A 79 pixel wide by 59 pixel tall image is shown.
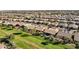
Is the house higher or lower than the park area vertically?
higher

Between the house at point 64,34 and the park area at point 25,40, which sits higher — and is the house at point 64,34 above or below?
above

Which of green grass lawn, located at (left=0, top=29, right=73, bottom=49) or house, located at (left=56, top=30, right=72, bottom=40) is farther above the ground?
house, located at (left=56, top=30, right=72, bottom=40)

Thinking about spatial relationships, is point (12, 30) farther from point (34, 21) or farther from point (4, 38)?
point (34, 21)

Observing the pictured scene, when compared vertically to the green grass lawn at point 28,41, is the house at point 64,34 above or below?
above

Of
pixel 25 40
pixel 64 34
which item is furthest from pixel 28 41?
pixel 64 34

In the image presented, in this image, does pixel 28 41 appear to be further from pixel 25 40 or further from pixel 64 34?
pixel 64 34
